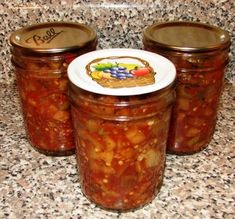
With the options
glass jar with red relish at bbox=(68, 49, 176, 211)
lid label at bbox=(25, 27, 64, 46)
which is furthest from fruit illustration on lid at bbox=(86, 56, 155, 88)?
lid label at bbox=(25, 27, 64, 46)

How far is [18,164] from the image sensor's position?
720 millimetres

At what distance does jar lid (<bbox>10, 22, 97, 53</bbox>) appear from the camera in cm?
65

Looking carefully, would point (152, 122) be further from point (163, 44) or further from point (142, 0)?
point (142, 0)

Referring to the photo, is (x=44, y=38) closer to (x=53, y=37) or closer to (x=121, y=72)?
(x=53, y=37)

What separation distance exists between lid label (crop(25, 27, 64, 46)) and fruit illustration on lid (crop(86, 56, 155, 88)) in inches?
5.3

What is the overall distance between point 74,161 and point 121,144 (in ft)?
0.67

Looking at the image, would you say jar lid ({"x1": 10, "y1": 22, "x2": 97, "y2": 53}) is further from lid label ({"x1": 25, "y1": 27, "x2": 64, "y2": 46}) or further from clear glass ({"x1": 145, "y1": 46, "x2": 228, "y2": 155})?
clear glass ({"x1": 145, "y1": 46, "x2": 228, "y2": 155})

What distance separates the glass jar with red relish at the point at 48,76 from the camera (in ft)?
2.12

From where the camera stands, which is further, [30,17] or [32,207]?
[30,17]

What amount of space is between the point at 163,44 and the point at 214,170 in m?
0.24

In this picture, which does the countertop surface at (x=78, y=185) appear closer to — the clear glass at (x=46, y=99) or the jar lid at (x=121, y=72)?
the clear glass at (x=46, y=99)


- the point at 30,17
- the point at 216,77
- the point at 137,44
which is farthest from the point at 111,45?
the point at 216,77

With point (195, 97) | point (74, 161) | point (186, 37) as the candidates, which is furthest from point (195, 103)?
point (74, 161)

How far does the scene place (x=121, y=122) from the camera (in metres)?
→ 0.54
